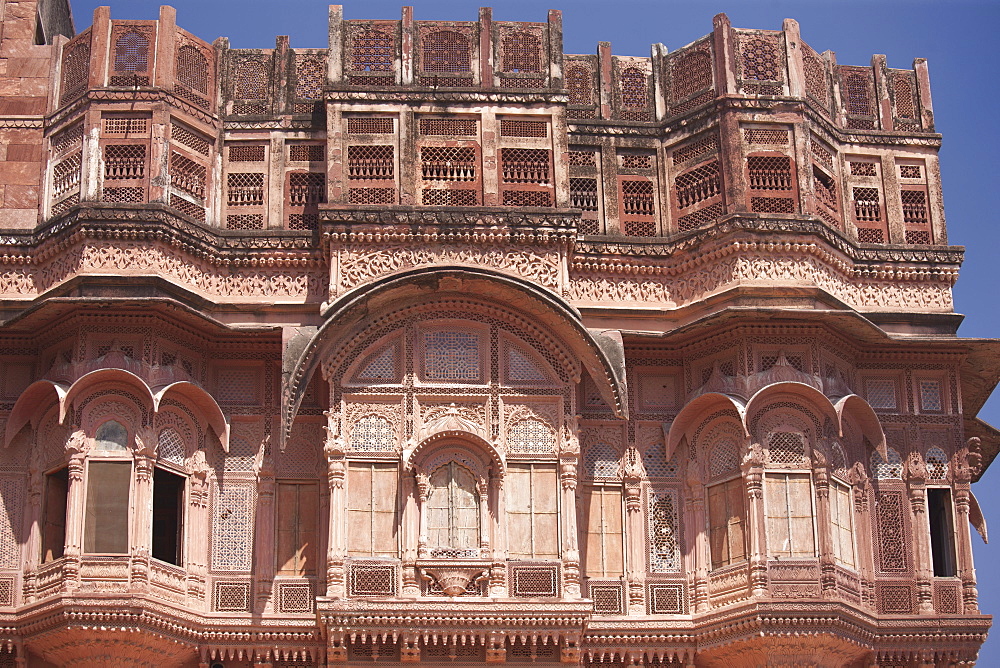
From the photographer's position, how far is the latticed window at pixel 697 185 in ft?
66.1

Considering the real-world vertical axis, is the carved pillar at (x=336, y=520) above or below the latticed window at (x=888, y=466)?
below

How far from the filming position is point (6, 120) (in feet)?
67.4

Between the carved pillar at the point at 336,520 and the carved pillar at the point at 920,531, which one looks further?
the carved pillar at the point at 920,531

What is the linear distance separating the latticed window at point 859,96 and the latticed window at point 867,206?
1.06m

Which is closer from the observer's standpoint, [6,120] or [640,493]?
[640,493]

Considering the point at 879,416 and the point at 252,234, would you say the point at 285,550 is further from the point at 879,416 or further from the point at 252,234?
the point at 879,416

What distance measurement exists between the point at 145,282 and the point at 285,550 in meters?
3.18

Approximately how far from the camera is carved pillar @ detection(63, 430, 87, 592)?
17688mm

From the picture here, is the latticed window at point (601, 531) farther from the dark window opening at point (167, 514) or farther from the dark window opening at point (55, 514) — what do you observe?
the dark window opening at point (55, 514)

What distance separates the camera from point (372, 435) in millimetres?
18609

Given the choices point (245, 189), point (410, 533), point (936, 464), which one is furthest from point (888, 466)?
point (245, 189)

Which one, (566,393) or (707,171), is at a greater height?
(707,171)

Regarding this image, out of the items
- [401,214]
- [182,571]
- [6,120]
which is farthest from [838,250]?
[6,120]

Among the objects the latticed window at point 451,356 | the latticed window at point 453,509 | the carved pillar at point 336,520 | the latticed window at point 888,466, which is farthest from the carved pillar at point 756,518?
the carved pillar at point 336,520
